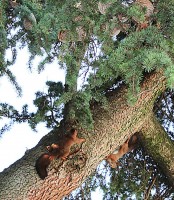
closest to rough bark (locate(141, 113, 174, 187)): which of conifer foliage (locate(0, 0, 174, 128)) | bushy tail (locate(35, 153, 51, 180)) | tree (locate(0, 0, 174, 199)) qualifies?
tree (locate(0, 0, 174, 199))

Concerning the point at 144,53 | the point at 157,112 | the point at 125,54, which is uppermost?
the point at 157,112

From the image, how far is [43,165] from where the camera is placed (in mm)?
3047

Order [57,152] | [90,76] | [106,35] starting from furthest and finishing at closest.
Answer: [57,152] < [90,76] < [106,35]

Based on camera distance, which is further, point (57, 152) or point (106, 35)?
point (57, 152)

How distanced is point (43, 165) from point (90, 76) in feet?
3.07

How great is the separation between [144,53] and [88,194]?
3.00 metres

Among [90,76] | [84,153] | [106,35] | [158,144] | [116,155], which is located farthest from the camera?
[158,144]

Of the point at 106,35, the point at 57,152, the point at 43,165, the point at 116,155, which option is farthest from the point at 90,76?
the point at 116,155

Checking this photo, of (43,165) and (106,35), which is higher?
(43,165)

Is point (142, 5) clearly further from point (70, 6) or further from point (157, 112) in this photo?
point (157, 112)

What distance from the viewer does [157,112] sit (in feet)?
16.0

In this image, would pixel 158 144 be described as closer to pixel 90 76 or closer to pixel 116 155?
pixel 116 155

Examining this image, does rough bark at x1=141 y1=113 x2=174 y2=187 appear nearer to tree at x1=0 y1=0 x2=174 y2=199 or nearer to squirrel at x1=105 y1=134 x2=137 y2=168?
tree at x1=0 y1=0 x2=174 y2=199

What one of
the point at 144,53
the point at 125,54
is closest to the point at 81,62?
the point at 125,54
